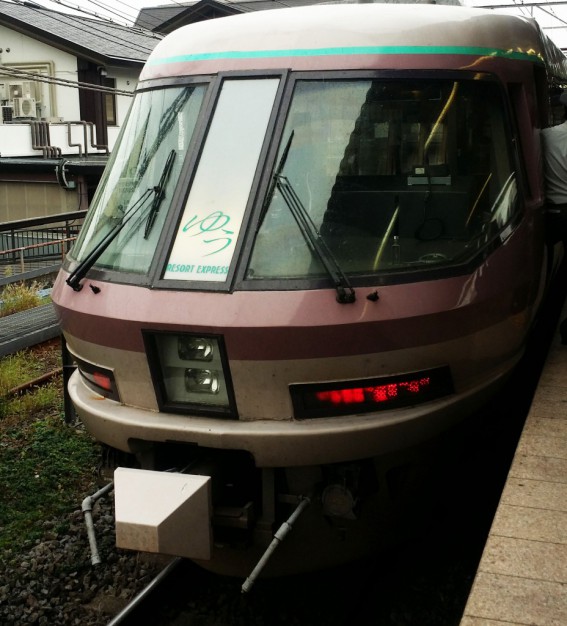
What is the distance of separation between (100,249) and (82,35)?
75.4ft

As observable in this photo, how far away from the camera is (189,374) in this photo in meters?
4.45

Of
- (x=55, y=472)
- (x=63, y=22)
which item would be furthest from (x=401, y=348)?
(x=63, y=22)

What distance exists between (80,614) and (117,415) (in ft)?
4.06

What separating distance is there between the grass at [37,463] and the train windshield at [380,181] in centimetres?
269

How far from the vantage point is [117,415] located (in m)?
4.55

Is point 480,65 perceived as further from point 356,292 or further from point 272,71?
point 356,292

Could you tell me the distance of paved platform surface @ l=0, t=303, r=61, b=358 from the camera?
403 inches

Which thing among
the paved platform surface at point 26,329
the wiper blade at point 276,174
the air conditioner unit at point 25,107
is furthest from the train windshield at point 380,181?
the air conditioner unit at point 25,107

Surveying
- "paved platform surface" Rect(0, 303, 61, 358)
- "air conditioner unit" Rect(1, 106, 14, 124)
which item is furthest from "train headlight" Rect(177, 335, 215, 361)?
"air conditioner unit" Rect(1, 106, 14, 124)

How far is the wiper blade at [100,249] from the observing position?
4.73 m

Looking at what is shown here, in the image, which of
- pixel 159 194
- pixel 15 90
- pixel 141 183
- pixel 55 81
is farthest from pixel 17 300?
pixel 15 90

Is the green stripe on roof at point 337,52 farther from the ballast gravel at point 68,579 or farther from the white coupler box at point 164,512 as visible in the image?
the ballast gravel at point 68,579

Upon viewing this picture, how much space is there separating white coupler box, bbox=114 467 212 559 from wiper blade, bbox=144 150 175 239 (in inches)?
48.4

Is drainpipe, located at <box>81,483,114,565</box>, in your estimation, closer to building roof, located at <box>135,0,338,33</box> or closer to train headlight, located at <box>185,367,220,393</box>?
train headlight, located at <box>185,367,220,393</box>
